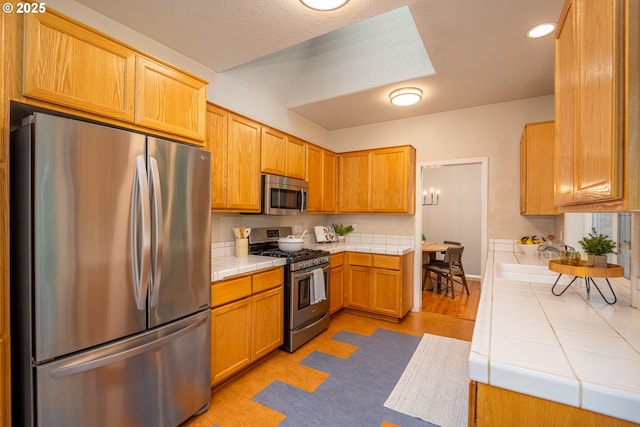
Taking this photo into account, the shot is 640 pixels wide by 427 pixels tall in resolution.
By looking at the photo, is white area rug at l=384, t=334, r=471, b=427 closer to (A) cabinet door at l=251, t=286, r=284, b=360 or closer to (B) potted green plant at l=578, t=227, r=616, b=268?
(A) cabinet door at l=251, t=286, r=284, b=360

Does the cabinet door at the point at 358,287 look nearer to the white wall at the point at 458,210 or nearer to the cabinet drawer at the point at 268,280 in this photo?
the cabinet drawer at the point at 268,280

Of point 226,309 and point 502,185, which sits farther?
point 502,185

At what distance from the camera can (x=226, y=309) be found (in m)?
2.26

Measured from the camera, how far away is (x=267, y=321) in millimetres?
2678

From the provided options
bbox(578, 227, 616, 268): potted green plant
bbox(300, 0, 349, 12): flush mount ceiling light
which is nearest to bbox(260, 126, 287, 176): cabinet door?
bbox(300, 0, 349, 12): flush mount ceiling light

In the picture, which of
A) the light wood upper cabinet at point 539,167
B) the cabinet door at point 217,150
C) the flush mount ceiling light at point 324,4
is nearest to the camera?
the flush mount ceiling light at point 324,4

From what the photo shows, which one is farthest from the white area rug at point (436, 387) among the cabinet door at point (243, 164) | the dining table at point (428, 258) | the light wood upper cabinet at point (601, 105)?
the dining table at point (428, 258)

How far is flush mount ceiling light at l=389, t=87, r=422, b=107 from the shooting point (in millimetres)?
3213

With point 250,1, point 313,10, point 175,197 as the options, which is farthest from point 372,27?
point 175,197

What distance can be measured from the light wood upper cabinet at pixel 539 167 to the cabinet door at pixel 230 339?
2850 mm

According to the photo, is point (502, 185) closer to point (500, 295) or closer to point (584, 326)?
point (500, 295)

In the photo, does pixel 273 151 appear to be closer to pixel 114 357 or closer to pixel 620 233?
pixel 114 357

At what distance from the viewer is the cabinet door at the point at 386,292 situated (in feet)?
12.0

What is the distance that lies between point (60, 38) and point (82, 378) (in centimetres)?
164
